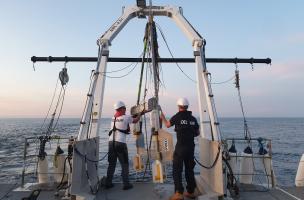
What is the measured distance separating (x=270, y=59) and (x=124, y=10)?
198 inches

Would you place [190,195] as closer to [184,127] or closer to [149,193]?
[149,193]

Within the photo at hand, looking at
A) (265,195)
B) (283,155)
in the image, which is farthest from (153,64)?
(283,155)

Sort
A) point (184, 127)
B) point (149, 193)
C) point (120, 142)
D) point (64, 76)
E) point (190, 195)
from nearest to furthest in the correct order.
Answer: point (184, 127)
point (190, 195)
point (149, 193)
point (120, 142)
point (64, 76)

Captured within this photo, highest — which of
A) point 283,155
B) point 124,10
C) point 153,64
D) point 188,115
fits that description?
point 124,10

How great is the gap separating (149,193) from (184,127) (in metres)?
1.94

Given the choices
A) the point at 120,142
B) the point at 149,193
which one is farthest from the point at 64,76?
the point at 149,193

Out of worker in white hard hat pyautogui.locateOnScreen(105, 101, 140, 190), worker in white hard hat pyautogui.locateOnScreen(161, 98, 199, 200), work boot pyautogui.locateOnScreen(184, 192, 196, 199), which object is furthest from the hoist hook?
work boot pyautogui.locateOnScreen(184, 192, 196, 199)

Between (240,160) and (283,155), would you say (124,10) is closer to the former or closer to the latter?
(240,160)

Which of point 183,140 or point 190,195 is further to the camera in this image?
point 190,195

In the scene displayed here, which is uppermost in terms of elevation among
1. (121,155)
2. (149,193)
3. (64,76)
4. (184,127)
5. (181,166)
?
(64,76)

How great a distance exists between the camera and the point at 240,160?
9906mm

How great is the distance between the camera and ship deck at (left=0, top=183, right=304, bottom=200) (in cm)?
749

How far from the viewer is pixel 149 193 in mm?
7738

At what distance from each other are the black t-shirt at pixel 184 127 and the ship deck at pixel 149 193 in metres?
1.28
